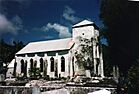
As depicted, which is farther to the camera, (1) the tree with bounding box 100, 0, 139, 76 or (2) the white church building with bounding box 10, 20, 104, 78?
(2) the white church building with bounding box 10, 20, 104, 78

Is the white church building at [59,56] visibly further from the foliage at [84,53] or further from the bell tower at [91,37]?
the foliage at [84,53]

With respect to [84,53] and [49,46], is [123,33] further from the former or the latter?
[49,46]

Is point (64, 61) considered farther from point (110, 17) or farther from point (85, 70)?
point (110, 17)

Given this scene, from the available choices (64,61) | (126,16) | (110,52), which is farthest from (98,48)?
(126,16)

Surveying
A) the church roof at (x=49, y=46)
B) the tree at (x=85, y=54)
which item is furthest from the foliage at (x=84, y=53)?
the church roof at (x=49, y=46)

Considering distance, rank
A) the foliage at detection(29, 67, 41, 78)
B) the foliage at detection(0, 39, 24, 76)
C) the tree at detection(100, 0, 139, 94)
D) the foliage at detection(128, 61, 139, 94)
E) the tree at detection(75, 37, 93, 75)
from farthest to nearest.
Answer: the foliage at detection(0, 39, 24, 76) < the foliage at detection(29, 67, 41, 78) < the tree at detection(75, 37, 93, 75) < the tree at detection(100, 0, 139, 94) < the foliage at detection(128, 61, 139, 94)

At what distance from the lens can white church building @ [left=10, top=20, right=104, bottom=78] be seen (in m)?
19.2

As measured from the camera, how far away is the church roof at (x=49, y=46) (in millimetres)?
20150

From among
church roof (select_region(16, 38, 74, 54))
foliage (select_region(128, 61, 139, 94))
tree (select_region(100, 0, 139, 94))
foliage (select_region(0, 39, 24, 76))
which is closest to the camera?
foliage (select_region(128, 61, 139, 94))

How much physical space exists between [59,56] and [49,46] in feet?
5.26

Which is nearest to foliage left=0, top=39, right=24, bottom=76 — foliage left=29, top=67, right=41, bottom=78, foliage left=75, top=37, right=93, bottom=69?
foliage left=29, top=67, right=41, bottom=78

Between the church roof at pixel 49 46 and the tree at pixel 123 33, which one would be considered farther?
the church roof at pixel 49 46

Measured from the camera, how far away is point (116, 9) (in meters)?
9.20

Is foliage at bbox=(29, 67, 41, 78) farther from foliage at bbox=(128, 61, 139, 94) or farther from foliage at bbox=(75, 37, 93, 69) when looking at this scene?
foliage at bbox=(128, 61, 139, 94)
